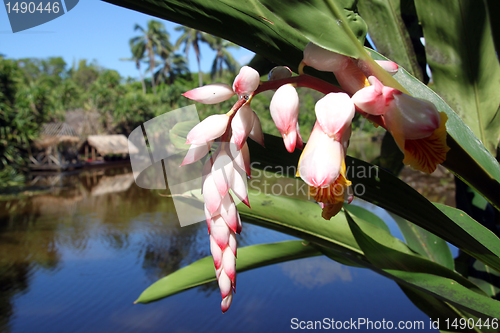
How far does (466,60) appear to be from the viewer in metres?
0.52

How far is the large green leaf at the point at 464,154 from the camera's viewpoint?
0.97 feet

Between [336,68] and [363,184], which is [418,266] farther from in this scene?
[336,68]

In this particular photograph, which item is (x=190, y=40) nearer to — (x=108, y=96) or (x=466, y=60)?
(x=108, y=96)

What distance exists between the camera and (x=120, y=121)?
14477mm

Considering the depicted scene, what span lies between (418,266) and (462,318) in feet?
0.63

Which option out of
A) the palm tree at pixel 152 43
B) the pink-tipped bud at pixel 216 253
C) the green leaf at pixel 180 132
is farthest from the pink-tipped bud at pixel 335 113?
the palm tree at pixel 152 43

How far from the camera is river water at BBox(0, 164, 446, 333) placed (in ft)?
5.91

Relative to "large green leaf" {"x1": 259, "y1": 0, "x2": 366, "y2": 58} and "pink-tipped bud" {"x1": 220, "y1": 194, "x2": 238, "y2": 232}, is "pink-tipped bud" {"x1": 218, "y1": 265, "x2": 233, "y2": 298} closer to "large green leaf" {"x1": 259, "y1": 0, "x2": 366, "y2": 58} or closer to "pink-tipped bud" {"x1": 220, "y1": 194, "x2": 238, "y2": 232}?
"pink-tipped bud" {"x1": 220, "y1": 194, "x2": 238, "y2": 232}

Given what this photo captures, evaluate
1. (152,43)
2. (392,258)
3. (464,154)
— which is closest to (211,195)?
(464,154)

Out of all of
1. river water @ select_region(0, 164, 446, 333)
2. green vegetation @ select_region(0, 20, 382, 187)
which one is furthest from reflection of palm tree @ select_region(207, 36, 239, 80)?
river water @ select_region(0, 164, 446, 333)

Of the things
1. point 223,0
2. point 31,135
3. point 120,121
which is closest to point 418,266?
point 223,0

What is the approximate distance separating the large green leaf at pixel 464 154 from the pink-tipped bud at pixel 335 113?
129 millimetres

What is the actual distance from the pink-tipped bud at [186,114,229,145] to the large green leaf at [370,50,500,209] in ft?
0.58

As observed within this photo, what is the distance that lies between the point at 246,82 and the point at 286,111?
4cm
